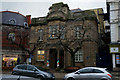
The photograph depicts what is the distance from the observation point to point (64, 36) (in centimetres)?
2475

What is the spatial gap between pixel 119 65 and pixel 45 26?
14365mm

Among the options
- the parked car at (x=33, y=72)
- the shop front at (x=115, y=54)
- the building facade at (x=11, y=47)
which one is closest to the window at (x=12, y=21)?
the building facade at (x=11, y=47)

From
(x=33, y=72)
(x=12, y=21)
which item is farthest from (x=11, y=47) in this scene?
(x=33, y=72)

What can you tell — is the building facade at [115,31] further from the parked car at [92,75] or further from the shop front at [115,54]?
the parked car at [92,75]

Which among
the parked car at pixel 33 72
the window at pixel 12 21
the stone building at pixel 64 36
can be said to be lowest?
the parked car at pixel 33 72

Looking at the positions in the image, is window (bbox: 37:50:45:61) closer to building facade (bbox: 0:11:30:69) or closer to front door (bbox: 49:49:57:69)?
front door (bbox: 49:49:57:69)

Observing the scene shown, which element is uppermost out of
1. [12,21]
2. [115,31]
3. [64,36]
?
[12,21]

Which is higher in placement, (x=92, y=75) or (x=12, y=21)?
(x=12, y=21)

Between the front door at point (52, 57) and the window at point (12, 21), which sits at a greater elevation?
the window at point (12, 21)

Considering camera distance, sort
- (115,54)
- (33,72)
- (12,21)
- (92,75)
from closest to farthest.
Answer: (92,75) → (33,72) → (115,54) → (12,21)

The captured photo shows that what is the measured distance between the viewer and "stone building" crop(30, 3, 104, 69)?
23.1 meters

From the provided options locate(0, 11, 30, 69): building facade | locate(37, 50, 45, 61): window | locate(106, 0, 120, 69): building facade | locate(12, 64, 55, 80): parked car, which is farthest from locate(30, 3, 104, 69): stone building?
locate(12, 64, 55, 80): parked car

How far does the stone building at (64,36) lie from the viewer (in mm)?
23078

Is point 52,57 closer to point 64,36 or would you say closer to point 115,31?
point 64,36
